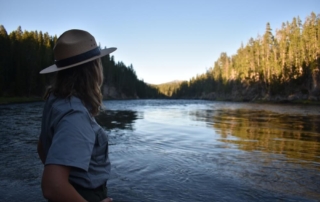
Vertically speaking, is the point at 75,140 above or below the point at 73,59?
below

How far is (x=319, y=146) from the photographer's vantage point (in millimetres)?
11195

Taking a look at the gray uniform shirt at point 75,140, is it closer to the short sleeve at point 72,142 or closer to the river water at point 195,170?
the short sleeve at point 72,142

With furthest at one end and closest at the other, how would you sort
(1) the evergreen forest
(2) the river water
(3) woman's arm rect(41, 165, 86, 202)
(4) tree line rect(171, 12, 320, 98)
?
(4) tree line rect(171, 12, 320, 98)
(1) the evergreen forest
(2) the river water
(3) woman's arm rect(41, 165, 86, 202)

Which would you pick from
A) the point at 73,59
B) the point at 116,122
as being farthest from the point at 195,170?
the point at 116,122

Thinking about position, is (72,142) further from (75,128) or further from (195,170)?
(195,170)

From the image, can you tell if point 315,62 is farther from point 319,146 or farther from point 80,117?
point 80,117

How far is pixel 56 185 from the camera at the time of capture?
158cm

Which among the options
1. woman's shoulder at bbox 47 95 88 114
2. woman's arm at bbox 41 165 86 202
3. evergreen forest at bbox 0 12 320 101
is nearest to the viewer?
woman's arm at bbox 41 165 86 202

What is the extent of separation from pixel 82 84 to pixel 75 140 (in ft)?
1.69

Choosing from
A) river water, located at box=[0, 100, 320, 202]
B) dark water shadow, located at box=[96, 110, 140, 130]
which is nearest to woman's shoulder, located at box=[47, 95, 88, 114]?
river water, located at box=[0, 100, 320, 202]

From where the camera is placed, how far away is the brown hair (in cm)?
192

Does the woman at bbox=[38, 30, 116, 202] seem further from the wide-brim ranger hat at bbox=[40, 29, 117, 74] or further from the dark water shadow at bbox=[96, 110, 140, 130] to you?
the dark water shadow at bbox=[96, 110, 140, 130]

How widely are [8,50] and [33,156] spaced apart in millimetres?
73376

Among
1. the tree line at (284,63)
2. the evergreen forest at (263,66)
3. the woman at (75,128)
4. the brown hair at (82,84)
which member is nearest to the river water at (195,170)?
the woman at (75,128)
